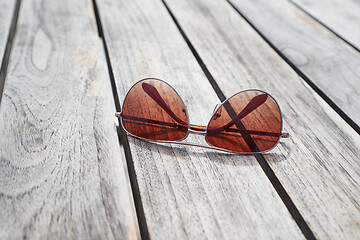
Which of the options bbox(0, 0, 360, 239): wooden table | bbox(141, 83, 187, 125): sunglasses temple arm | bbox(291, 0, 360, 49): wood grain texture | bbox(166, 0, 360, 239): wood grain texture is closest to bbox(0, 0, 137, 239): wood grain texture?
bbox(0, 0, 360, 239): wooden table

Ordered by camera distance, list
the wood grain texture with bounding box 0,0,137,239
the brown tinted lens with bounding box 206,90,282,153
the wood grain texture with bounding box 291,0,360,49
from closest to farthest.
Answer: the wood grain texture with bounding box 0,0,137,239 < the brown tinted lens with bounding box 206,90,282,153 < the wood grain texture with bounding box 291,0,360,49

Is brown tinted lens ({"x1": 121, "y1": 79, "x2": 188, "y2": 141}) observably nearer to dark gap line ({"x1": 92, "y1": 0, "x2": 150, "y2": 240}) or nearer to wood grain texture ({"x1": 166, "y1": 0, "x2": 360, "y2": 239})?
dark gap line ({"x1": 92, "y1": 0, "x2": 150, "y2": 240})

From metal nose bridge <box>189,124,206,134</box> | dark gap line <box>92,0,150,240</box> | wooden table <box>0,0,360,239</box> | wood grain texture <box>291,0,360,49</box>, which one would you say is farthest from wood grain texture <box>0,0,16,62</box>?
wood grain texture <box>291,0,360,49</box>

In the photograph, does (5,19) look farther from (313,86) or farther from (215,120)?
(313,86)

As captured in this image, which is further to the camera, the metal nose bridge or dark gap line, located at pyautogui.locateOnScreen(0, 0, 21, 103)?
dark gap line, located at pyautogui.locateOnScreen(0, 0, 21, 103)

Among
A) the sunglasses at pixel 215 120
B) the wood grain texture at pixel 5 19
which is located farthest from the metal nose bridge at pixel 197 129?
the wood grain texture at pixel 5 19

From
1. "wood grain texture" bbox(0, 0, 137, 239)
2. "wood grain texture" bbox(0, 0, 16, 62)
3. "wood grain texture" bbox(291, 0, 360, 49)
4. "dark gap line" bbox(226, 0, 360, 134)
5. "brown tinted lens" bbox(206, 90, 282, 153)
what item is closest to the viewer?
"wood grain texture" bbox(0, 0, 137, 239)

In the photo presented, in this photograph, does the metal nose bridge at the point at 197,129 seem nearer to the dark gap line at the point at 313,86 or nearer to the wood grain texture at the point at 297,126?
the wood grain texture at the point at 297,126

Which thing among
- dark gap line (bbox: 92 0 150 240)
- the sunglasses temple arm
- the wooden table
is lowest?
dark gap line (bbox: 92 0 150 240)

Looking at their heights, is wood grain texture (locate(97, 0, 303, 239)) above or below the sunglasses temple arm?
below
